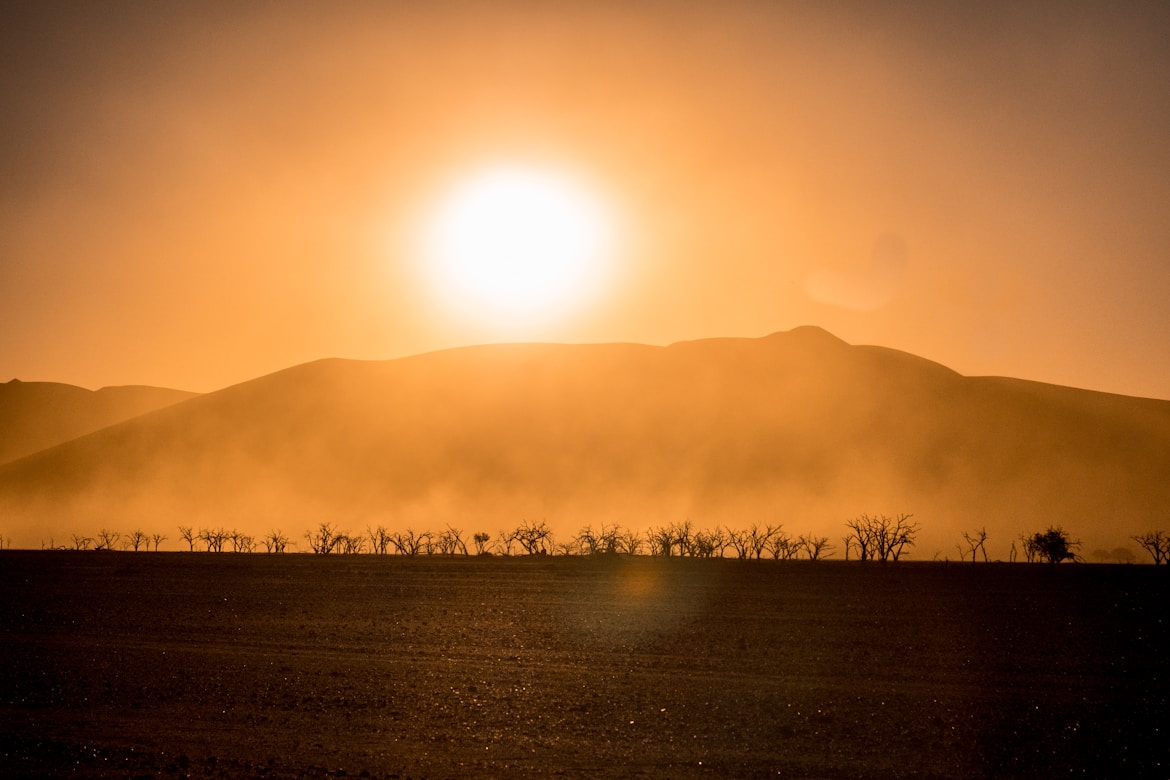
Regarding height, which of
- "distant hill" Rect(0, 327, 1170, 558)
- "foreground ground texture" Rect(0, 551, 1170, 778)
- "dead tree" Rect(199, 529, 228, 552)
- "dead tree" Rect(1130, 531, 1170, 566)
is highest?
"distant hill" Rect(0, 327, 1170, 558)

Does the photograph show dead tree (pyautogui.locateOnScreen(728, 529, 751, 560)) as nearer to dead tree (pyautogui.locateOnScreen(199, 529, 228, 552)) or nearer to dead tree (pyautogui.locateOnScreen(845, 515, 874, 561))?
dead tree (pyautogui.locateOnScreen(845, 515, 874, 561))

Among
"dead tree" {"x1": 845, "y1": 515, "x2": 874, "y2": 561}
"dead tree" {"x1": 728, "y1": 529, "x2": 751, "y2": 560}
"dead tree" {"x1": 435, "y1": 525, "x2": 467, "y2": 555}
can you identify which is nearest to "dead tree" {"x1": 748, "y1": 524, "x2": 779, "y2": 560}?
"dead tree" {"x1": 728, "y1": 529, "x2": 751, "y2": 560}

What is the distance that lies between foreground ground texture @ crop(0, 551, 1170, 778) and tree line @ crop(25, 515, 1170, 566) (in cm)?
1819

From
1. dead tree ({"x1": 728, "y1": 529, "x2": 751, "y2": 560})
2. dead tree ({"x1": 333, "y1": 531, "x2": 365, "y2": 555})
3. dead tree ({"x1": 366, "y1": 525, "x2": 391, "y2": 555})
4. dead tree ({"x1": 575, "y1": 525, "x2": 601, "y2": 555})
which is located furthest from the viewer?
dead tree ({"x1": 333, "y1": 531, "x2": 365, "y2": 555})

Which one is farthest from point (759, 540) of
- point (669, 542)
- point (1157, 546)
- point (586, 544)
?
point (1157, 546)

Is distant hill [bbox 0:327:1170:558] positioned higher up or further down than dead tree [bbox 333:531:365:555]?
higher up

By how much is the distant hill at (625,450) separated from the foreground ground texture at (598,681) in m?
51.1

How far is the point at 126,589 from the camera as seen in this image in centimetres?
3152

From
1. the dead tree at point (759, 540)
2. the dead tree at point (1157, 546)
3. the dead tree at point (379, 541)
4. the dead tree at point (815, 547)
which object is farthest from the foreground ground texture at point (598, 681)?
the dead tree at point (379, 541)

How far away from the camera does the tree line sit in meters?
47.1

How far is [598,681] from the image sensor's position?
15320 mm

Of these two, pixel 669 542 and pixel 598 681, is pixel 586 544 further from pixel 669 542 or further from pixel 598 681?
pixel 598 681

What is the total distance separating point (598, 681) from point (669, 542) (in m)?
35.0

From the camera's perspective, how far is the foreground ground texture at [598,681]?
1122 centimetres
